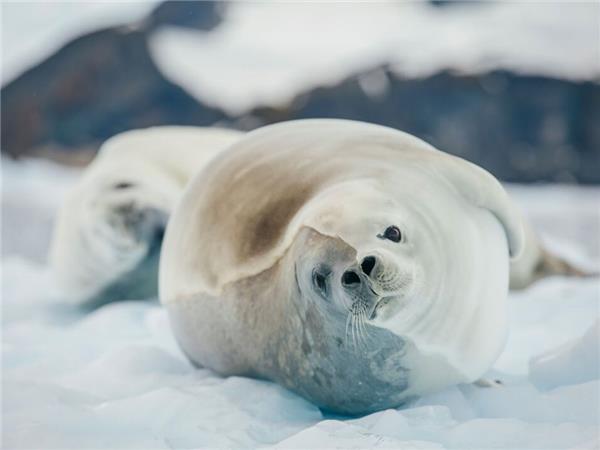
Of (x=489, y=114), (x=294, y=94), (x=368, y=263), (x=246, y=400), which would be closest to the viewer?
(x=368, y=263)

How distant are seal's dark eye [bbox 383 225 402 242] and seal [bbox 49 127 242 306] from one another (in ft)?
5.35

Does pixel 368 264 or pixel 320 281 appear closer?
pixel 368 264

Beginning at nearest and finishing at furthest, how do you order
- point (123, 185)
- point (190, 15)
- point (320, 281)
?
point (320, 281) < point (123, 185) < point (190, 15)

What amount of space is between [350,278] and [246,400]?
0.45 m

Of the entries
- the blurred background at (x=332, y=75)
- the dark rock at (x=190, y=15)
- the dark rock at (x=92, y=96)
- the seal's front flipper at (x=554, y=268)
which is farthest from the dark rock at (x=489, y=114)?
the seal's front flipper at (x=554, y=268)

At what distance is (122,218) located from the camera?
9.96 ft

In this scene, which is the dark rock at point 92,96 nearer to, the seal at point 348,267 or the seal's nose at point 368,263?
the seal at point 348,267

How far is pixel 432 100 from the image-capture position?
7250 mm

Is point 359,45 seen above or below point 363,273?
below

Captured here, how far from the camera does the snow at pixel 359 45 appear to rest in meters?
6.95

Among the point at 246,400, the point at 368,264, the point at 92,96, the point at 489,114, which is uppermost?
the point at 368,264

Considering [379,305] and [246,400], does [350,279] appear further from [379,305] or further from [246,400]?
[246,400]

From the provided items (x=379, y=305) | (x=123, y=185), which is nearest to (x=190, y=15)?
(x=123, y=185)

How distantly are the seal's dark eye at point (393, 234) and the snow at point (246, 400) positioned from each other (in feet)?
1.04
